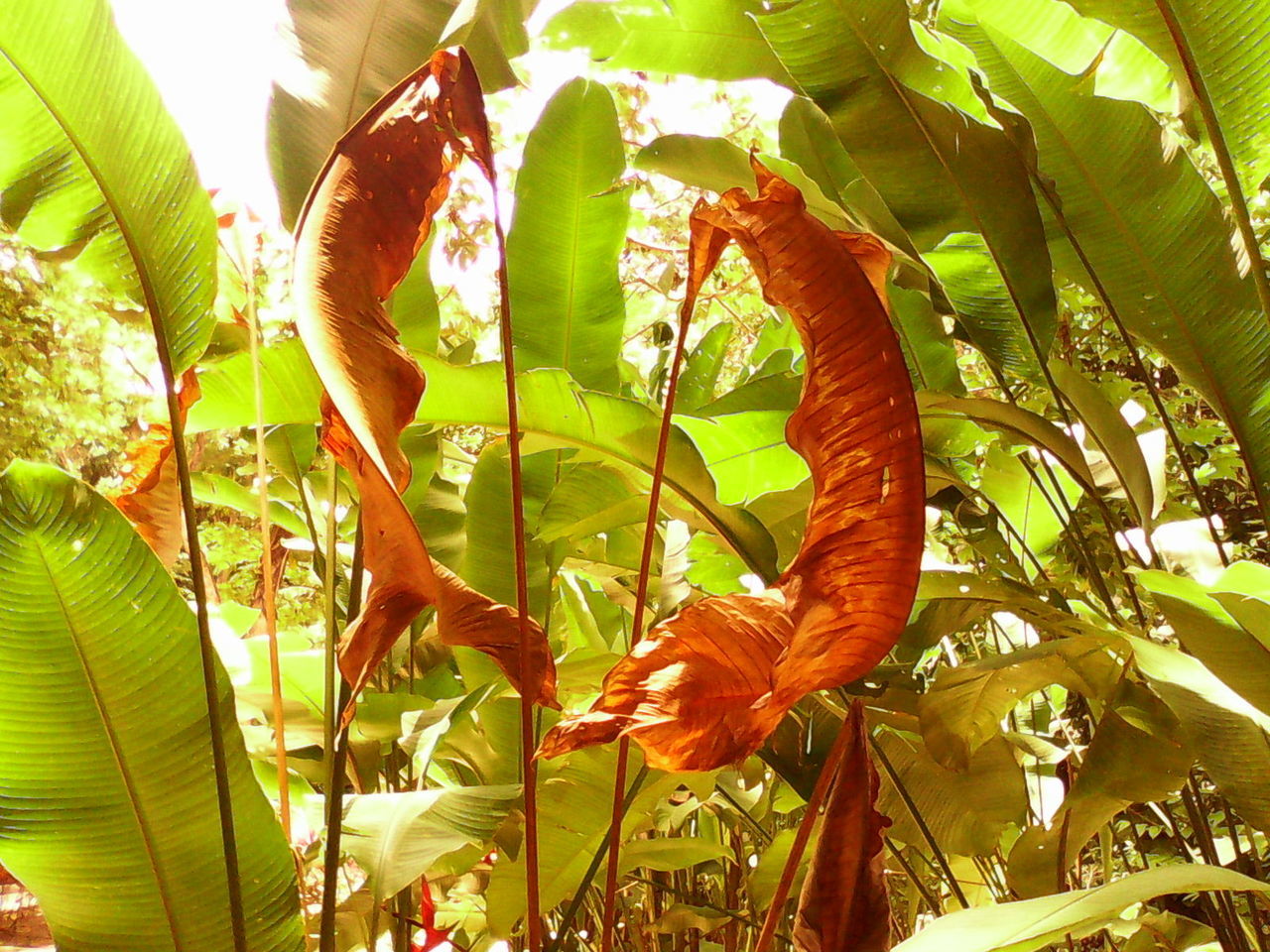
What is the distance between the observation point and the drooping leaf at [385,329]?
0.35 meters

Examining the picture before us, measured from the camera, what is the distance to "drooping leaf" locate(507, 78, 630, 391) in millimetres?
872

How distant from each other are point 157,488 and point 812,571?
23.4 inches

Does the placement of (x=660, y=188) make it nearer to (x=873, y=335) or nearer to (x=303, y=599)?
(x=303, y=599)

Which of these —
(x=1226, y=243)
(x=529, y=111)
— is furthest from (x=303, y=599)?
(x=1226, y=243)

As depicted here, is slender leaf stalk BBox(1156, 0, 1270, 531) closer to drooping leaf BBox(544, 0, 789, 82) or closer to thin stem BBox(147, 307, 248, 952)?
drooping leaf BBox(544, 0, 789, 82)

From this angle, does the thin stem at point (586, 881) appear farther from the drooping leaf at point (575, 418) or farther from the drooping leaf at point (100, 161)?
the drooping leaf at point (100, 161)

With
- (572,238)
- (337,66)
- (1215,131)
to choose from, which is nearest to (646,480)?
(572,238)

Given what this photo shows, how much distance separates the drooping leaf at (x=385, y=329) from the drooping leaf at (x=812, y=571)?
0.34 feet

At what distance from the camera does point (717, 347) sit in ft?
3.93

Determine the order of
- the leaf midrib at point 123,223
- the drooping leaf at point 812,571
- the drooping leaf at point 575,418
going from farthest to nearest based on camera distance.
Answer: the drooping leaf at point 575,418, the leaf midrib at point 123,223, the drooping leaf at point 812,571

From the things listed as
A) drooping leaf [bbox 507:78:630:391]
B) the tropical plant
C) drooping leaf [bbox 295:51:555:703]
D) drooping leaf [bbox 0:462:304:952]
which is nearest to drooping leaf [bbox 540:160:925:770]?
the tropical plant

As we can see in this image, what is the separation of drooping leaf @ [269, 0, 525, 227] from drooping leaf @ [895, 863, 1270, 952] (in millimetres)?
561

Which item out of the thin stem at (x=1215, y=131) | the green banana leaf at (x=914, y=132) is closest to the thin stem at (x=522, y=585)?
the green banana leaf at (x=914, y=132)

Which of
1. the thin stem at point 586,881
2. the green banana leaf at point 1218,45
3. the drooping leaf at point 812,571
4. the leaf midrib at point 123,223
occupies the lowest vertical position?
the thin stem at point 586,881
